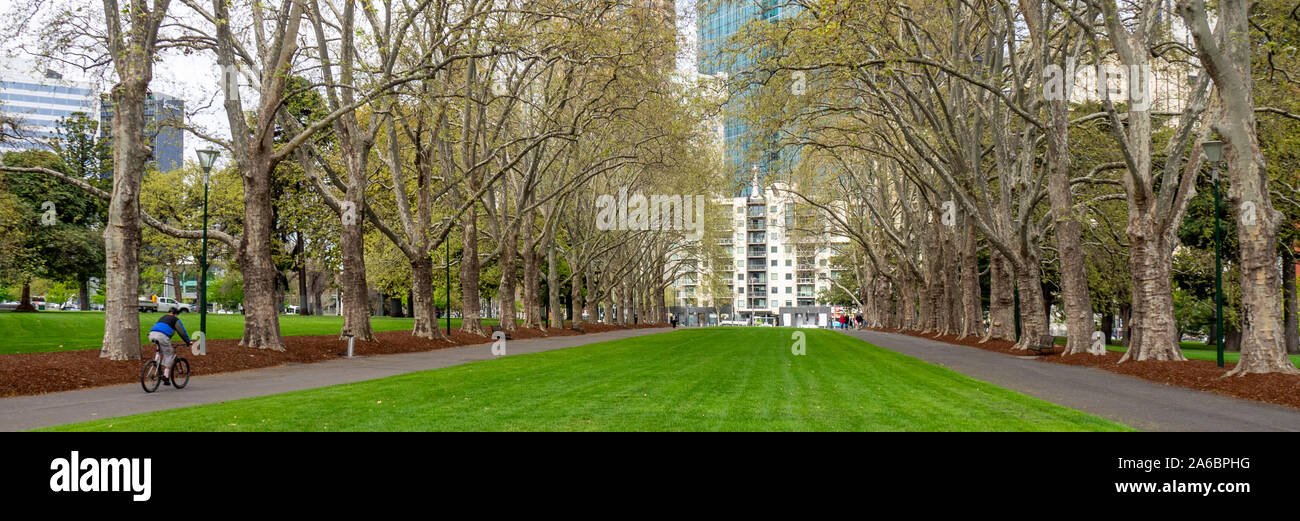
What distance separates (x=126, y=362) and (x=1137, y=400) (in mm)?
18704

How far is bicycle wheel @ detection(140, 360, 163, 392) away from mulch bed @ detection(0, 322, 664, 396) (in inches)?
20.4

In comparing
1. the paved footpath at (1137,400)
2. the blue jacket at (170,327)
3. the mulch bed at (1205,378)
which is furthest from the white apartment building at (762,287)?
the blue jacket at (170,327)

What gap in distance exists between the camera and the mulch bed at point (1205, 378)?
12625mm

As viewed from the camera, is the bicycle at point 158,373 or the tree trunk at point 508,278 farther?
the tree trunk at point 508,278

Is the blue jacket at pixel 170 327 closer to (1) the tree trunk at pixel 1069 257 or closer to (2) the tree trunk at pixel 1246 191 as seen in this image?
(2) the tree trunk at pixel 1246 191

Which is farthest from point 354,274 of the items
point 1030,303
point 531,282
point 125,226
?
point 1030,303

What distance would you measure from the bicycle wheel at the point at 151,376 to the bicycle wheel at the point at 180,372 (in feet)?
0.80


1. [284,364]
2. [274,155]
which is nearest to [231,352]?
[284,364]

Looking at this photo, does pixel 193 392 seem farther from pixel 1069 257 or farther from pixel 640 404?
pixel 1069 257

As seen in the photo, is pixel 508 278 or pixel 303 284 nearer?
pixel 508 278

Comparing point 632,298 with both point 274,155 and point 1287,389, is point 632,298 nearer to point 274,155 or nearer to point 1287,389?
point 274,155

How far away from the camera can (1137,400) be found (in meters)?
12.5

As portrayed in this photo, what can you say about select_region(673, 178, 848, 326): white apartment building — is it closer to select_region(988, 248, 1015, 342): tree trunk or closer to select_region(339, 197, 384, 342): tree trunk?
select_region(988, 248, 1015, 342): tree trunk

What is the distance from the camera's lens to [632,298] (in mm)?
80875
